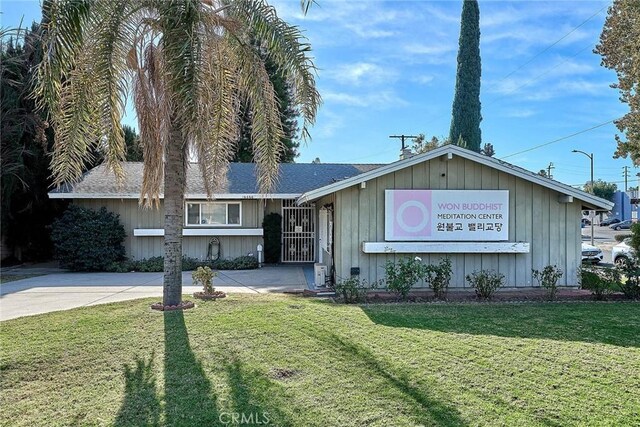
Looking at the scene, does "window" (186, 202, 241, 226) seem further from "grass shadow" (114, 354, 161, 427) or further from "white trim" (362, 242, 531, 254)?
"grass shadow" (114, 354, 161, 427)

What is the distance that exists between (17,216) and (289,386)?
16432 millimetres

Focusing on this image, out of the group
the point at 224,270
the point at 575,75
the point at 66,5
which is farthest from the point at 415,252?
the point at 575,75

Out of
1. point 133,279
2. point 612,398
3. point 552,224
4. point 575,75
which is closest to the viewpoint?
point 612,398

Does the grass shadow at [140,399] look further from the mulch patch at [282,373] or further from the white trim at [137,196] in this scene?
the white trim at [137,196]

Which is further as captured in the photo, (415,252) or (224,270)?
(224,270)

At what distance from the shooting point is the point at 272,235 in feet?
49.2

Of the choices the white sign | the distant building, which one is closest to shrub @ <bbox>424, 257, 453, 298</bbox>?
the white sign

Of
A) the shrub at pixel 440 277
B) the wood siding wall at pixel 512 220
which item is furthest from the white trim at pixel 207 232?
the shrub at pixel 440 277

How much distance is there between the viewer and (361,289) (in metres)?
9.11

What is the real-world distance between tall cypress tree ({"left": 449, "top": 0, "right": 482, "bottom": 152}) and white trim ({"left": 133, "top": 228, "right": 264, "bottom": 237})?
1659 cm

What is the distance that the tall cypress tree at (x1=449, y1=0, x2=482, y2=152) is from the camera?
1013 inches

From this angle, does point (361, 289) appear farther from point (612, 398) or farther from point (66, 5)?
point (66, 5)

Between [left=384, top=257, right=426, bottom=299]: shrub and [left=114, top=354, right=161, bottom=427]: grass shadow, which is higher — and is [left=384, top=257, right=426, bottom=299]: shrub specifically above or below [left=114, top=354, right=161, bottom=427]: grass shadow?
above

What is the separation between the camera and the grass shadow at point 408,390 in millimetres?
3463
